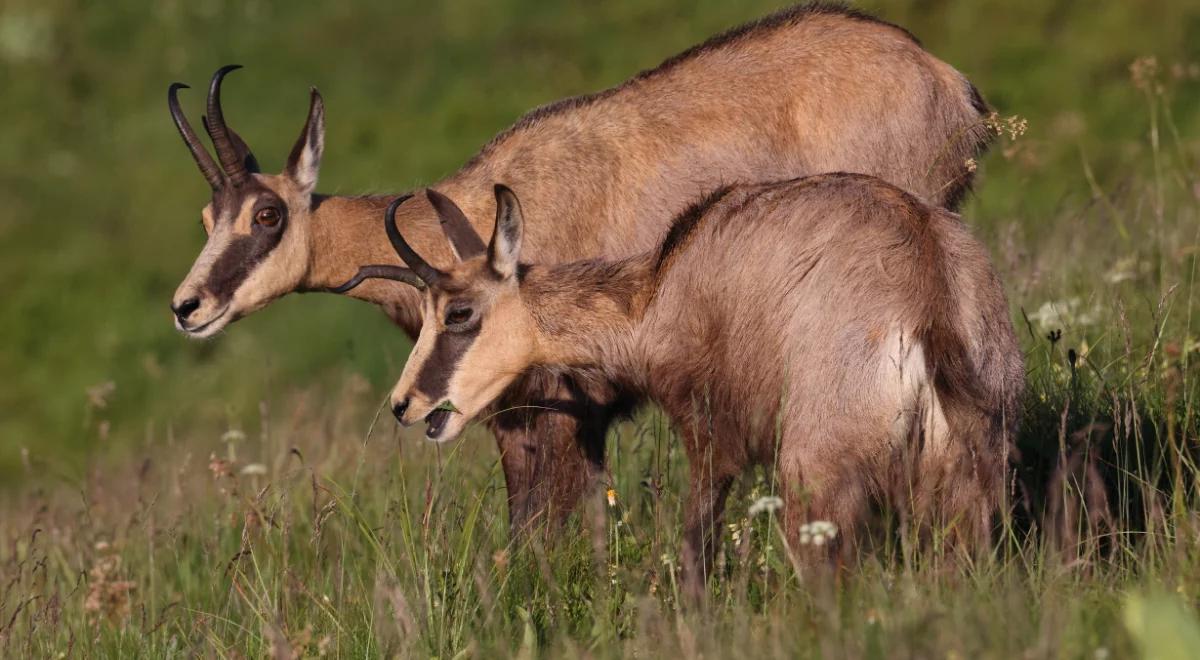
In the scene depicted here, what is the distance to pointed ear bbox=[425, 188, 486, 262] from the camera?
686 cm

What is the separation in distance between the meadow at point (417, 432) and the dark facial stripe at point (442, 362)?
388 millimetres

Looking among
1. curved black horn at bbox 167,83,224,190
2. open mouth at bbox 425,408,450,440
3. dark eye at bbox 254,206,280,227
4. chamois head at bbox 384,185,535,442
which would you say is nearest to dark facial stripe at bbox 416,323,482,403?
chamois head at bbox 384,185,535,442

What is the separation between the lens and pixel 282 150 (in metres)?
16.7

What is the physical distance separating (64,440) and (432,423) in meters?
8.37

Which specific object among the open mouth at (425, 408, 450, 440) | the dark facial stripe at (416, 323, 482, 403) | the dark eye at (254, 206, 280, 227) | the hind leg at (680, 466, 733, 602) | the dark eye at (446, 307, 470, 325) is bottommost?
the hind leg at (680, 466, 733, 602)

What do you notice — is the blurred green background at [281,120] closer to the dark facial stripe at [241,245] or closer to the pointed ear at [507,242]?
the dark facial stripe at [241,245]

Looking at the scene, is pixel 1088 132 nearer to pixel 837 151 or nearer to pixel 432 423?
pixel 837 151

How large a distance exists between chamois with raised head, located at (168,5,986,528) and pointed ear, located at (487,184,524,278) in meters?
1.00

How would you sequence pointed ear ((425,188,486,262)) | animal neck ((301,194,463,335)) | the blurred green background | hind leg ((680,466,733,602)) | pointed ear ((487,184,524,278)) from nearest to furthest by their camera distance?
1. hind leg ((680,466,733,602))
2. pointed ear ((487,184,524,278))
3. pointed ear ((425,188,486,262))
4. animal neck ((301,194,463,335))
5. the blurred green background

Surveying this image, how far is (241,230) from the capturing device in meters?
7.73

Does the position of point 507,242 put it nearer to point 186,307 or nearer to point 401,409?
point 401,409

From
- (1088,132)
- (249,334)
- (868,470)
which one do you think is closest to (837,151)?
(868,470)

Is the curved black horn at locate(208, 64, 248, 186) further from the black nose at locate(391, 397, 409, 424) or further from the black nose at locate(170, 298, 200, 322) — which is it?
the black nose at locate(391, 397, 409, 424)

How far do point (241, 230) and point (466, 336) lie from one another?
1.73 metres
